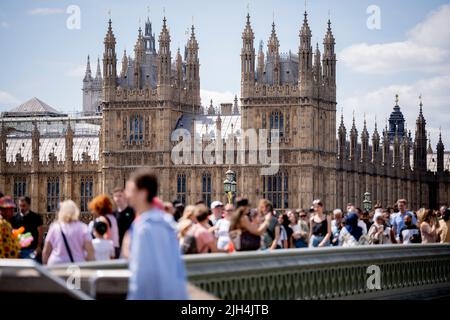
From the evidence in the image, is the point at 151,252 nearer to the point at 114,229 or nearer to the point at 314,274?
the point at 114,229

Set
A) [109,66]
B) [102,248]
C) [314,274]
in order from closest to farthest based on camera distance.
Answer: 1. [102,248]
2. [314,274]
3. [109,66]

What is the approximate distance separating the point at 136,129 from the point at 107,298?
227 feet

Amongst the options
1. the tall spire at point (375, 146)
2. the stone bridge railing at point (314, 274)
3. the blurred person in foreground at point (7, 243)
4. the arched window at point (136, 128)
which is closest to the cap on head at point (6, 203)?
the blurred person in foreground at point (7, 243)

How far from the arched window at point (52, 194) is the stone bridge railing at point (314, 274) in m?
59.4

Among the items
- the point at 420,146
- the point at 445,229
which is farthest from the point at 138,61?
the point at 445,229

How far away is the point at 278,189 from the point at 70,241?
2454 inches

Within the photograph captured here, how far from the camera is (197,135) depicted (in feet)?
267

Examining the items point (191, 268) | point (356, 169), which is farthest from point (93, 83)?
point (191, 268)

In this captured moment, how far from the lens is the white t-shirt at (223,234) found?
1968 cm

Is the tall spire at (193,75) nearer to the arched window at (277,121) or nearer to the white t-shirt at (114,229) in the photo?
the arched window at (277,121)

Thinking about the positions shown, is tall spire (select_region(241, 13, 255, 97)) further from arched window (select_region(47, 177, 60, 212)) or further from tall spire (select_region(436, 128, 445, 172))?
tall spire (select_region(436, 128, 445, 172))

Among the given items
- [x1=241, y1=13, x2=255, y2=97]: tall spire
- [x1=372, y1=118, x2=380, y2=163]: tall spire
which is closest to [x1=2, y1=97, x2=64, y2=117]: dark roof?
[x1=372, y1=118, x2=380, y2=163]: tall spire
